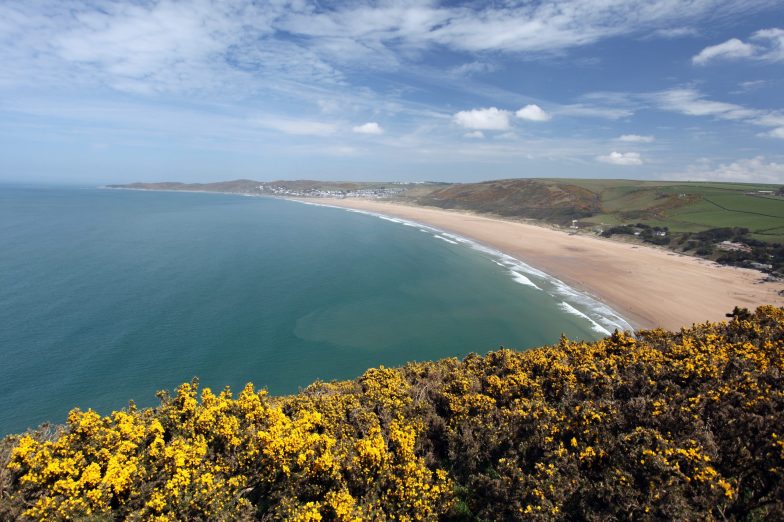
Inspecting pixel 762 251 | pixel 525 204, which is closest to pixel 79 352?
pixel 762 251

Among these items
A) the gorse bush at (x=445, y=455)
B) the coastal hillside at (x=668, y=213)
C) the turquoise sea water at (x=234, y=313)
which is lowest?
the turquoise sea water at (x=234, y=313)

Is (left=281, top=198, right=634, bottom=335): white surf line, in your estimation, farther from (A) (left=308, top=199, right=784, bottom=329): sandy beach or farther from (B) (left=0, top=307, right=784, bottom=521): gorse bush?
(B) (left=0, top=307, right=784, bottom=521): gorse bush

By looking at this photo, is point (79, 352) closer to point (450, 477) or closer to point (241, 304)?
point (241, 304)

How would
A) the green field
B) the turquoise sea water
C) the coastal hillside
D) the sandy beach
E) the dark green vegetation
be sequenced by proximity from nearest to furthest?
1. the turquoise sea water
2. the sandy beach
3. the coastal hillside
4. the dark green vegetation
5. the green field

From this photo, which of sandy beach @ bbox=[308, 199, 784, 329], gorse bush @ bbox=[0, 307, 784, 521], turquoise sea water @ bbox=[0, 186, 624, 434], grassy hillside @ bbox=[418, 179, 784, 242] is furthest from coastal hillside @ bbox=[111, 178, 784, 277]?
gorse bush @ bbox=[0, 307, 784, 521]

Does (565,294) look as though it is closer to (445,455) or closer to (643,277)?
(643,277)

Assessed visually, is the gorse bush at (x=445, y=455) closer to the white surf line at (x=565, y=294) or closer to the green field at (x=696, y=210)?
the white surf line at (x=565, y=294)

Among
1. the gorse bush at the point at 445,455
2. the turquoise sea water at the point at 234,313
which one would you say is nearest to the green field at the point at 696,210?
the turquoise sea water at the point at 234,313
